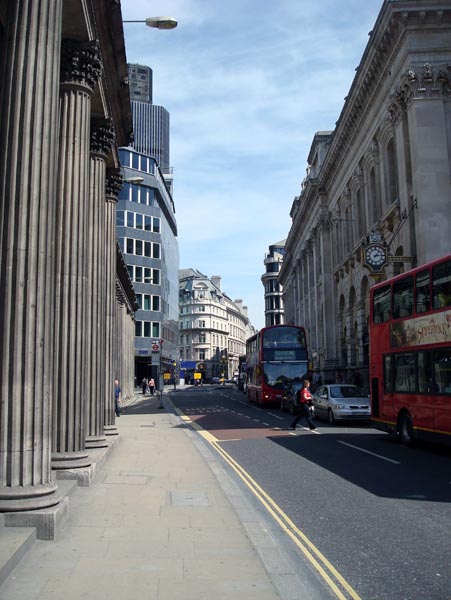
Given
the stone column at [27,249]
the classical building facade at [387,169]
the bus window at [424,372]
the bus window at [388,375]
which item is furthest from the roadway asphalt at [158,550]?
the classical building facade at [387,169]

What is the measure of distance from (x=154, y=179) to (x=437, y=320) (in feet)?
188

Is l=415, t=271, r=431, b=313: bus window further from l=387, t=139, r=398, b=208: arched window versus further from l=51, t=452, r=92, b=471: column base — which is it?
l=387, t=139, r=398, b=208: arched window

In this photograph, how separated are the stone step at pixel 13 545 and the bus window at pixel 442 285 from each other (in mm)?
10452

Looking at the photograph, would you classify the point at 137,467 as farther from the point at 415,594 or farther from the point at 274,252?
the point at 274,252

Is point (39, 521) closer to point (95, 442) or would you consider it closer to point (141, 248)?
point (95, 442)

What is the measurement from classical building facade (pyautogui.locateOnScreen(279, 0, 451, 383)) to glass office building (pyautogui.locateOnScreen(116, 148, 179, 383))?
22.3 m

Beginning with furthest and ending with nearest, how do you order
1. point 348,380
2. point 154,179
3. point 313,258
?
point 154,179 < point 313,258 < point 348,380

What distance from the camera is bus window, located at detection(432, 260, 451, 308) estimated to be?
13.4 meters

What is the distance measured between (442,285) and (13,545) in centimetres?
1118

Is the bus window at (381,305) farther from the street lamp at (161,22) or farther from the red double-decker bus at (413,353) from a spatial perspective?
the street lamp at (161,22)

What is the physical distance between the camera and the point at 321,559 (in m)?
5.98

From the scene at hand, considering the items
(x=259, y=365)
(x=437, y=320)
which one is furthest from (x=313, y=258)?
(x=437, y=320)

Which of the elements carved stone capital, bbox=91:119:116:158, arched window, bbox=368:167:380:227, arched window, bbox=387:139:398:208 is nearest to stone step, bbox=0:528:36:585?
carved stone capital, bbox=91:119:116:158

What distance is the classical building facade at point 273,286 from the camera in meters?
124
